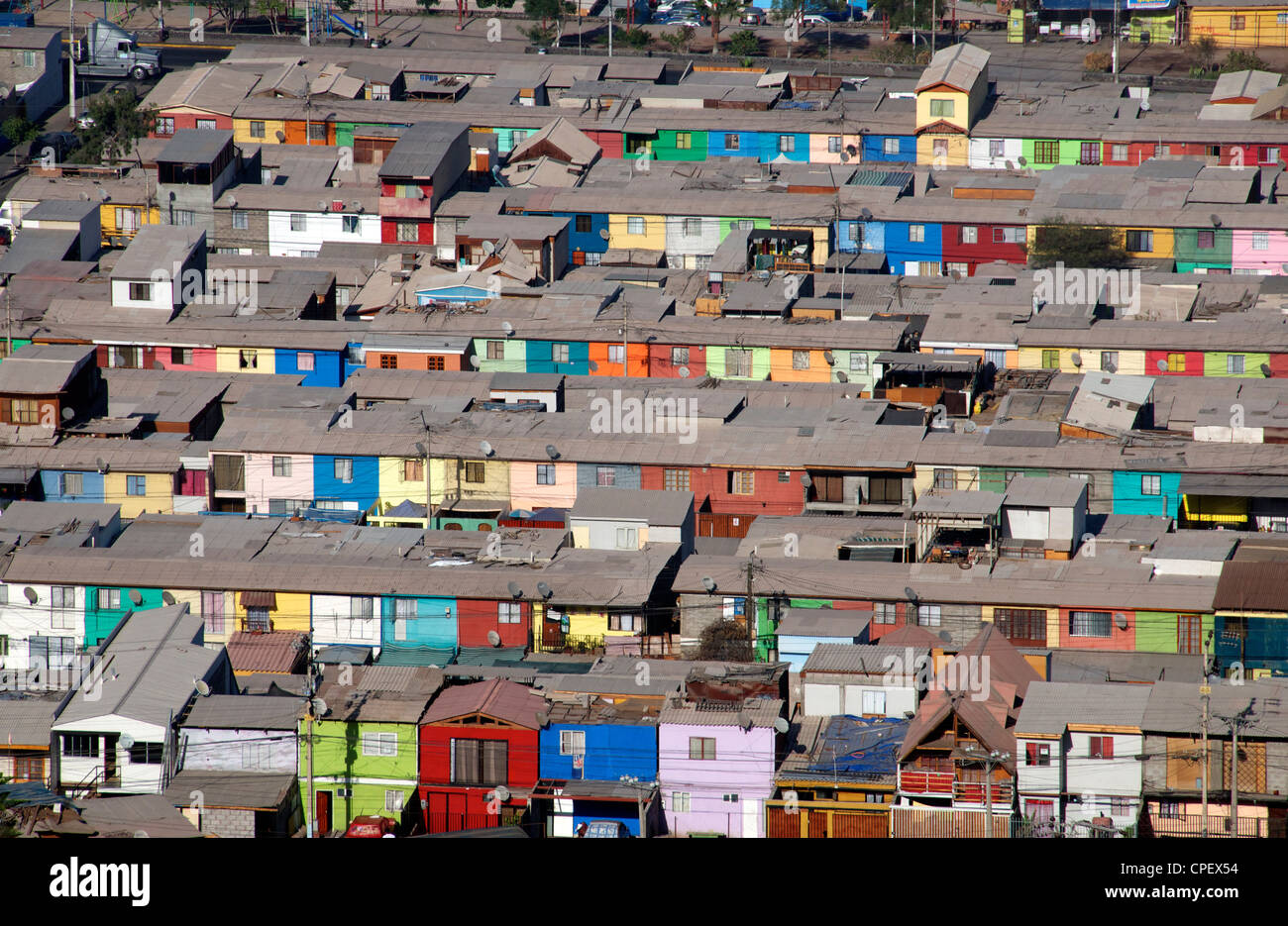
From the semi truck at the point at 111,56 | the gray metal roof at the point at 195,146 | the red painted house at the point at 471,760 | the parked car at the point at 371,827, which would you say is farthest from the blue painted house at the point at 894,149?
the parked car at the point at 371,827

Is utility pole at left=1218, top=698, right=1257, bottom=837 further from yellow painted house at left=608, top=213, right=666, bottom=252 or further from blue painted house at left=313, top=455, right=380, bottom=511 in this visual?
yellow painted house at left=608, top=213, right=666, bottom=252

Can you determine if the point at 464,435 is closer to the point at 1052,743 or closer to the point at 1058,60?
the point at 1052,743

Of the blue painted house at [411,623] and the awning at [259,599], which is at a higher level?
the awning at [259,599]

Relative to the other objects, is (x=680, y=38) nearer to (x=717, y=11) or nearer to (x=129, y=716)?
(x=717, y=11)

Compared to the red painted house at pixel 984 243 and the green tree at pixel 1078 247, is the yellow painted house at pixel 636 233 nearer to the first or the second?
→ the red painted house at pixel 984 243

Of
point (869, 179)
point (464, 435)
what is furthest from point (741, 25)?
point (464, 435)

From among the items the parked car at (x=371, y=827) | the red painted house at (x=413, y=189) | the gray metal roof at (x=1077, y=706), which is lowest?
the parked car at (x=371, y=827)

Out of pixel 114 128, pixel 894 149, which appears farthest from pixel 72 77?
pixel 894 149
